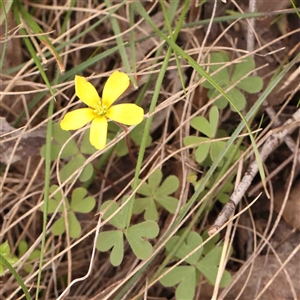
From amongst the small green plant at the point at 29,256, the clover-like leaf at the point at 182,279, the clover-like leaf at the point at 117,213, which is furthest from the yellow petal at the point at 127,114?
the small green plant at the point at 29,256

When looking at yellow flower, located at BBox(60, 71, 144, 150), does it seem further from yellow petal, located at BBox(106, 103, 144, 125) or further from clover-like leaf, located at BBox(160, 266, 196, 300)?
clover-like leaf, located at BBox(160, 266, 196, 300)

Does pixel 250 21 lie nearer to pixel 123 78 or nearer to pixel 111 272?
pixel 123 78

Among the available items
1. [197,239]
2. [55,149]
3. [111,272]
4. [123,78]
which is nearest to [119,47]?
[123,78]

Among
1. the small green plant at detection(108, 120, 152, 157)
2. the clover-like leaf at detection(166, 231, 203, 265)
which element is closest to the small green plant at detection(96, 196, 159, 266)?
the clover-like leaf at detection(166, 231, 203, 265)

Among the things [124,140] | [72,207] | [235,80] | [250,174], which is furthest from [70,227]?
[235,80]

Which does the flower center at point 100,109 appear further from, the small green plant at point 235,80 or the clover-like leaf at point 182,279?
the clover-like leaf at point 182,279

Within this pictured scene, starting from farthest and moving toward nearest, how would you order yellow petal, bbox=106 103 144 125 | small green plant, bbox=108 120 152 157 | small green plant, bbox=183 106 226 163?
small green plant, bbox=108 120 152 157 < small green plant, bbox=183 106 226 163 < yellow petal, bbox=106 103 144 125
